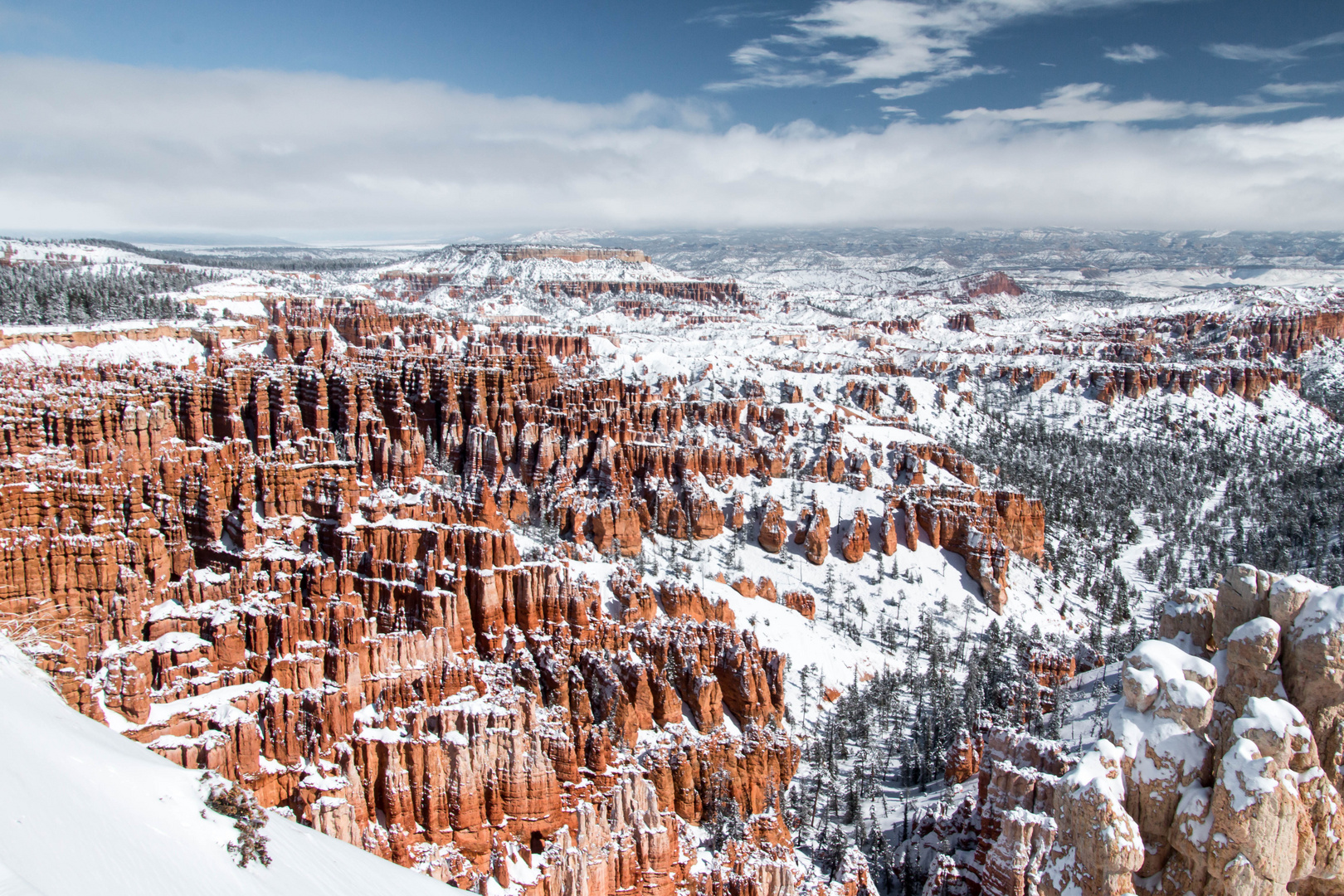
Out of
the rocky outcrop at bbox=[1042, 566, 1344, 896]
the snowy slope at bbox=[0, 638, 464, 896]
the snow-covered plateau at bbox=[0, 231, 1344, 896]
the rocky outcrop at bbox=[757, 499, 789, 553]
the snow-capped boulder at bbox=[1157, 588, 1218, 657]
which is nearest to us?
the rocky outcrop at bbox=[1042, 566, 1344, 896]

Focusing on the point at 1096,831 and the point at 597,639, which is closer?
the point at 1096,831

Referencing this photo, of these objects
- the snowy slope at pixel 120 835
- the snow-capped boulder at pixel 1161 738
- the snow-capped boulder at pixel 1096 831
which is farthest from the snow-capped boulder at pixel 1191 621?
the snowy slope at pixel 120 835

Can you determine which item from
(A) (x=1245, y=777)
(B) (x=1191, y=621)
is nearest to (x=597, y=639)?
(B) (x=1191, y=621)

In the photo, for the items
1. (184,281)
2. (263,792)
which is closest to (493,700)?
(263,792)

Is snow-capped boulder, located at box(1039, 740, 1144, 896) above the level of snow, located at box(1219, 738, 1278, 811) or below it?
below

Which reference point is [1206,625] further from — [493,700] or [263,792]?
[263,792]

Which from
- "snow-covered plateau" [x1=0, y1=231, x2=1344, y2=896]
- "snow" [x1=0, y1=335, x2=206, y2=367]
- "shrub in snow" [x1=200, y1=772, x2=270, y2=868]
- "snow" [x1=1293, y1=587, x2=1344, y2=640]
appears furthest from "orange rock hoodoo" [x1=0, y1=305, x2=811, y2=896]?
"snow" [x1=0, y1=335, x2=206, y2=367]

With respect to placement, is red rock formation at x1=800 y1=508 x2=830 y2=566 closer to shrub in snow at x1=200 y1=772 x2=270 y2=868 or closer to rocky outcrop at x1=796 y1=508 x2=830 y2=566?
rocky outcrop at x1=796 y1=508 x2=830 y2=566

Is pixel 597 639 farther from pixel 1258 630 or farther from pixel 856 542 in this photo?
pixel 856 542
